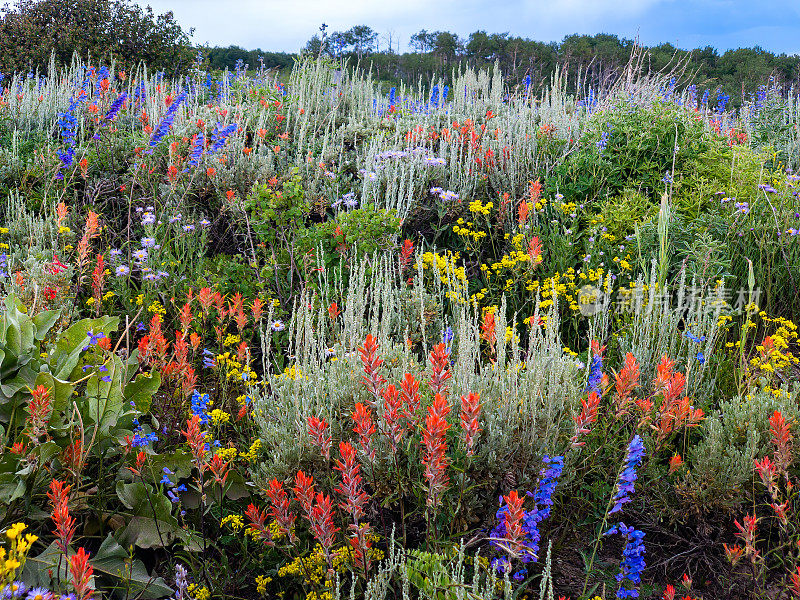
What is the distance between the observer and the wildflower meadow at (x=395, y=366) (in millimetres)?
1901

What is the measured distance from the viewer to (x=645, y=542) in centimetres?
243

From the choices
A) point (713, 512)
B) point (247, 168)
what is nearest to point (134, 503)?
point (713, 512)

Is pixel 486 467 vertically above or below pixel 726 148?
below

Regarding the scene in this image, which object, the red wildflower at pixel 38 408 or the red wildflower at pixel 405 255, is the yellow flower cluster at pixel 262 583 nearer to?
the red wildflower at pixel 38 408

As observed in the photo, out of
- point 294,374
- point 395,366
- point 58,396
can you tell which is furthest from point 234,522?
point 395,366

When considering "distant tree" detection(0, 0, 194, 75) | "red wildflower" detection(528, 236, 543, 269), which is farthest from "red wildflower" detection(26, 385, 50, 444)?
"distant tree" detection(0, 0, 194, 75)

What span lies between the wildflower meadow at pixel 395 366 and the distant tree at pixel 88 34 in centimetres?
754

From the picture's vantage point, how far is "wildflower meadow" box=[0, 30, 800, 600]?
190 cm

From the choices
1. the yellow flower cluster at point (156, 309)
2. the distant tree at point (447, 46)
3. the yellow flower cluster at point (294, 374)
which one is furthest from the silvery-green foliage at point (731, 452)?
the distant tree at point (447, 46)

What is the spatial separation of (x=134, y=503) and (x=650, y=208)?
12.2 ft

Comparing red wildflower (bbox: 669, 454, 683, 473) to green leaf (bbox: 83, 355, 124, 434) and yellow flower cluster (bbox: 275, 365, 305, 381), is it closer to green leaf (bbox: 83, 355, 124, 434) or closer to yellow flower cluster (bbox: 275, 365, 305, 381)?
yellow flower cluster (bbox: 275, 365, 305, 381)

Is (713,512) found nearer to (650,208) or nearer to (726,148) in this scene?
(650,208)

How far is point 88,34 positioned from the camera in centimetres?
1241

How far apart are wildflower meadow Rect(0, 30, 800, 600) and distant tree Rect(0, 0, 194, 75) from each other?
754 cm
